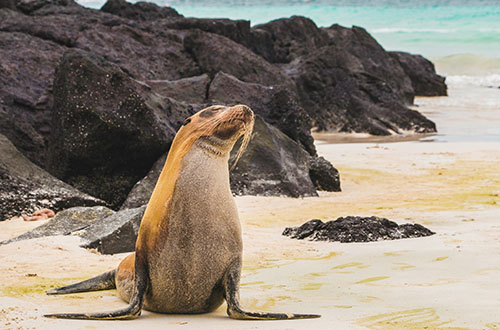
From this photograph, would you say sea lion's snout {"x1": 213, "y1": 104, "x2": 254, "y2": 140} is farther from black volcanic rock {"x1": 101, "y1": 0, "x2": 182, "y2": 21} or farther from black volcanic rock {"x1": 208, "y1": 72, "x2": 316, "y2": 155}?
black volcanic rock {"x1": 101, "y1": 0, "x2": 182, "y2": 21}

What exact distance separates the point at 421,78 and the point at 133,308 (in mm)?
26962

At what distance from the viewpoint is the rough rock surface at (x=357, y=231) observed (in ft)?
20.0

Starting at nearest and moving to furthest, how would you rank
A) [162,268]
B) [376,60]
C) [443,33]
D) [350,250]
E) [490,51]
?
[162,268] → [350,250] → [376,60] → [490,51] → [443,33]

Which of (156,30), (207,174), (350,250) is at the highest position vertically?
(156,30)

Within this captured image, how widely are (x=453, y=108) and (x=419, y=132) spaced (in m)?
6.98

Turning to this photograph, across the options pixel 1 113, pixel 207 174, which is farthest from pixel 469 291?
pixel 1 113

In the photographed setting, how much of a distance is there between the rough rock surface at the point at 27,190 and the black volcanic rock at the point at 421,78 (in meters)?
22.7

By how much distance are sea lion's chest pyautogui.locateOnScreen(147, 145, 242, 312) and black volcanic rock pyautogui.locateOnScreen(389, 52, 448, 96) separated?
2603cm

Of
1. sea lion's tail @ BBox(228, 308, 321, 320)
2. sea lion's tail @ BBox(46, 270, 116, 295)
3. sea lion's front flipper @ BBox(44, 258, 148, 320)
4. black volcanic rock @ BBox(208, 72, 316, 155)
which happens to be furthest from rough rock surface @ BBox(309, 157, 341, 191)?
sea lion's tail @ BBox(228, 308, 321, 320)

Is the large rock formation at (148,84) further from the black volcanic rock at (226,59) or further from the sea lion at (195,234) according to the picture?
the sea lion at (195,234)

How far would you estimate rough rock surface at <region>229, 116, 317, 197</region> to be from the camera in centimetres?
903

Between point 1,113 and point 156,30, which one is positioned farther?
point 156,30

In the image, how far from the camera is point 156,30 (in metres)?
16.8

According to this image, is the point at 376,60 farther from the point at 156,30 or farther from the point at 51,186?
the point at 51,186
